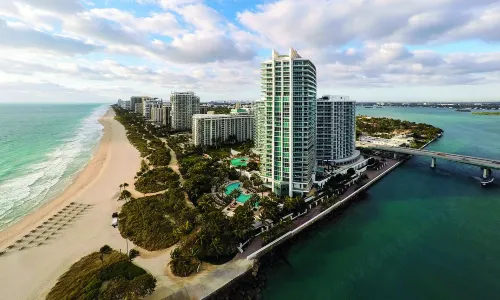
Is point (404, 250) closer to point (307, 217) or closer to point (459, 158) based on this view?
point (307, 217)

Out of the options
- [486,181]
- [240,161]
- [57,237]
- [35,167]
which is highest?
[240,161]

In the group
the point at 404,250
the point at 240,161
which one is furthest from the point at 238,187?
the point at 404,250

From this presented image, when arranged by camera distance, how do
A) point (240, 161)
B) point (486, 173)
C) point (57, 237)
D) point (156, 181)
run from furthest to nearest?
point (240, 161)
point (486, 173)
point (156, 181)
point (57, 237)

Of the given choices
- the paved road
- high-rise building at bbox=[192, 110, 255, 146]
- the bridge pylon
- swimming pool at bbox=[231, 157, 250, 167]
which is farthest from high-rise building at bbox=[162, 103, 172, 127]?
the bridge pylon

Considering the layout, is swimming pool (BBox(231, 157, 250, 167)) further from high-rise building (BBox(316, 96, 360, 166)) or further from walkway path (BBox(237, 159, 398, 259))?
walkway path (BBox(237, 159, 398, 259))

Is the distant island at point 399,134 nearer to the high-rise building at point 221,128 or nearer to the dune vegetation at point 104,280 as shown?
the high-rise building at point 221,128

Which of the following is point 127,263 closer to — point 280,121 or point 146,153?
point 280,121
